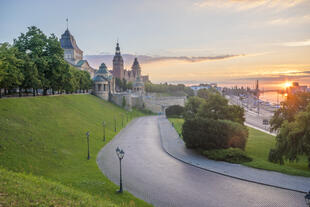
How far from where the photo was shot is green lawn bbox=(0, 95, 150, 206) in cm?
1563

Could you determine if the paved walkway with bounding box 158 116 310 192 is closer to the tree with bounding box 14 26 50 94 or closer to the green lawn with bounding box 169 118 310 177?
the green lawn with bounding box 169 118 310 177

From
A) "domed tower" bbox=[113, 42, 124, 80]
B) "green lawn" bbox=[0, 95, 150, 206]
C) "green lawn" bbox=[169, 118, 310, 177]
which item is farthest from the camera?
"domed tower" bbox=[113, 42, 124, 80]

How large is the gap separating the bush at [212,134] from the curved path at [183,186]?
153 inches

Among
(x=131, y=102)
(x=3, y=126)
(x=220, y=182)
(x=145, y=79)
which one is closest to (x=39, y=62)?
(x=3, y=126)

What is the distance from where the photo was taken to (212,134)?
24469mm

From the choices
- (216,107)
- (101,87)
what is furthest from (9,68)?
(101,87)

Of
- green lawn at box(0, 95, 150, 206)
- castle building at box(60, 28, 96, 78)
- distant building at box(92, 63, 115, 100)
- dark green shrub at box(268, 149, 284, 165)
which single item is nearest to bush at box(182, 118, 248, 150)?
dark green shrub at box(268, 149, 284, 165)

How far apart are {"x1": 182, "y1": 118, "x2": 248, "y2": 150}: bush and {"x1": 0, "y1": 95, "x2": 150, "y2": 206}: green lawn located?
36.3 ft

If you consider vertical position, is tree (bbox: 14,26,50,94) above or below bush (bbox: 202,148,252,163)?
above

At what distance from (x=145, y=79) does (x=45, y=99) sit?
161m

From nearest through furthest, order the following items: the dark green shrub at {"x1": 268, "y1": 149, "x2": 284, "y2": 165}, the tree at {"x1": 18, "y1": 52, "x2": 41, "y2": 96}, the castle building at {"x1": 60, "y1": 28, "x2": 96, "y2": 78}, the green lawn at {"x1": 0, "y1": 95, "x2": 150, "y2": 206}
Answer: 1. the green lawn at {"x1": 0, "y1": 95, "x2": 150, "y2": 206}
2. the dark green shrub at {"x1": 268, "y1": 149, "x2": 284, "y2": 165}
3. the tree at {"x1": 18, "y1": 52, "x2": 41, "y2": 96}
4. the castle building at {"x1": 60, "y1": 28, "x2": 96, "y2": 78}

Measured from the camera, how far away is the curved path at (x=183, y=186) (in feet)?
45.7

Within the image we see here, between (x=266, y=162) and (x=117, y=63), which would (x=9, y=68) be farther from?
(x=117, y=63)

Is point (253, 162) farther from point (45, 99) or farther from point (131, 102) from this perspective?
point (131, 102)
